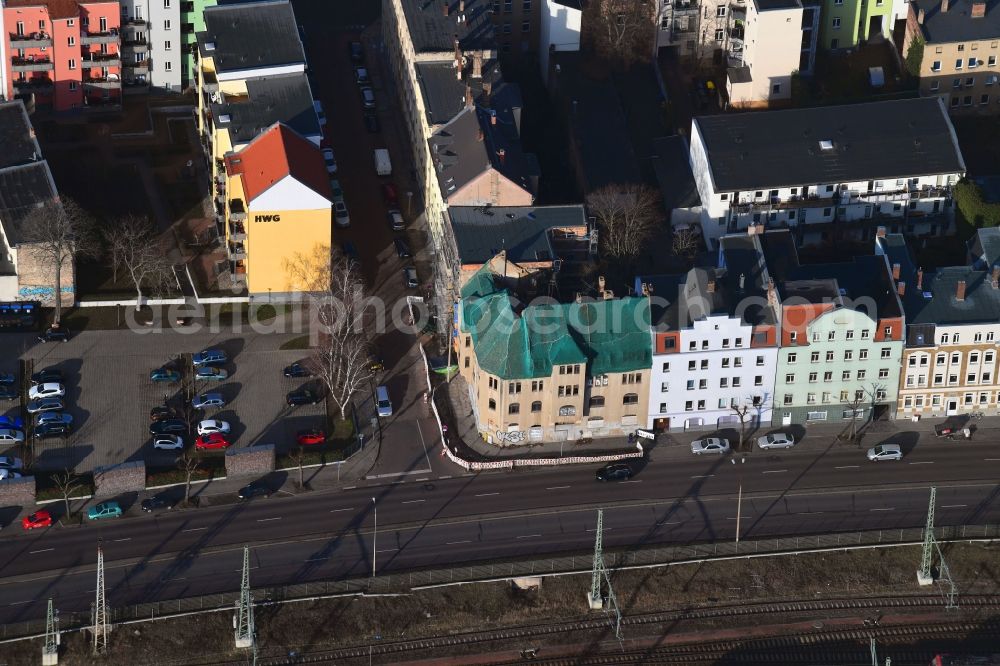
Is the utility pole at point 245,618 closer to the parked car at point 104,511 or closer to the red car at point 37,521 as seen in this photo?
the parked car at point 104,511

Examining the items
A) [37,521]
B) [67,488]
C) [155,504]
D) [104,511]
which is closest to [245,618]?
[155,504]

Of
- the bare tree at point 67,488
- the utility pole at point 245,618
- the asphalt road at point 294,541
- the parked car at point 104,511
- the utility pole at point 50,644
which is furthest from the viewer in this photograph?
the bare tree at point 67,488

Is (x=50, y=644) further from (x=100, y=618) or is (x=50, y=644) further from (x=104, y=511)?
(x=104, y=511)

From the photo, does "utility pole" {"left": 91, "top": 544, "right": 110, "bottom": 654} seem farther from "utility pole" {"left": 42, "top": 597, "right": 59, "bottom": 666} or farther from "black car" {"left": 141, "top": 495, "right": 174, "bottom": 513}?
"black car" {"left": 141, "top": 495, "right": 174, "bottom": 513}

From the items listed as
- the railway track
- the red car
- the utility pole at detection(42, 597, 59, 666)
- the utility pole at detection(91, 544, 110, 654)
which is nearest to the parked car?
the red car

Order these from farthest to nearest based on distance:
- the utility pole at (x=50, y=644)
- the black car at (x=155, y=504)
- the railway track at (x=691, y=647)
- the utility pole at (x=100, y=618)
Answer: the black car at (x=155, y=504) < the railway track at (x=691, y=647) < the utility pole at (x=100, y=618) < the utility pole at (x=50, y=644)

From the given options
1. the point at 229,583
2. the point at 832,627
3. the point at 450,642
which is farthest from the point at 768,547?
the point at 229,583

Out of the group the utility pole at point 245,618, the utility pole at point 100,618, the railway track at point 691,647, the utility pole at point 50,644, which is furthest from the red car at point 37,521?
the railway track at point 691,647
